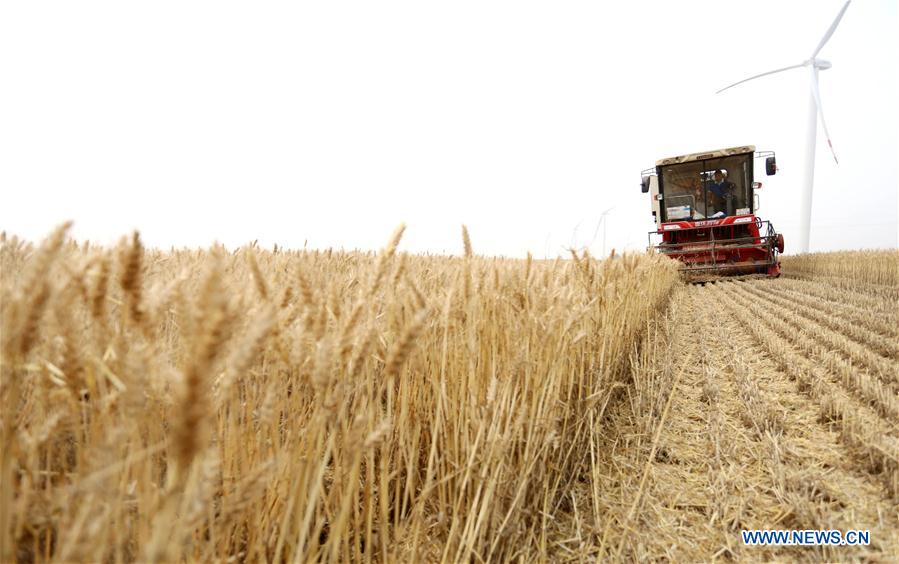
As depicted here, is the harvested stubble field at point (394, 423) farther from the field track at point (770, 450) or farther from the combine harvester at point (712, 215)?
the combine harvester at point (712, 215)

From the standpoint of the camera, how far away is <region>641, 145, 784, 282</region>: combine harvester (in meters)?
9.81

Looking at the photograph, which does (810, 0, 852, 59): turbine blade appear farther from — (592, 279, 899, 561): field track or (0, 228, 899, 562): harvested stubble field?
(0, 228, 899, 562): harvested stubble field

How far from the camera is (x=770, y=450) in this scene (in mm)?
1993

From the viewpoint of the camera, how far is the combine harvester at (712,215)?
9.81m

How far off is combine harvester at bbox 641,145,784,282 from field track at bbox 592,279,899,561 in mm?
6388

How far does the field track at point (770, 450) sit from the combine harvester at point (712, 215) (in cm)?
639

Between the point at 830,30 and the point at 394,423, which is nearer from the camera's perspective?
the point at 394,423

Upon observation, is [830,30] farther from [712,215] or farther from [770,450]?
[770,450]

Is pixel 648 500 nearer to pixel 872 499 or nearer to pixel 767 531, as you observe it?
pixel 767 531

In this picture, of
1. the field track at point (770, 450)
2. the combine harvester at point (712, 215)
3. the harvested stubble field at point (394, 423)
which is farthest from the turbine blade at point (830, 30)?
the harvested stubble field at point (394, 423)

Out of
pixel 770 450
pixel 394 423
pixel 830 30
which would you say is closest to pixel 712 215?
pixel 770 450

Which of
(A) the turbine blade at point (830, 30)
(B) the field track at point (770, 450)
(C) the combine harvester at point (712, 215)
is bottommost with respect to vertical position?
(B) the field track at point (770, 450)

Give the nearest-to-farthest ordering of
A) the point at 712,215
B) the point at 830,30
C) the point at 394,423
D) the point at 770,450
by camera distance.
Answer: the point at 394,423 → the point at 770,450 → the point at 712,215 → the point at 830,30

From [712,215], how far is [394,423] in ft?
36.5
